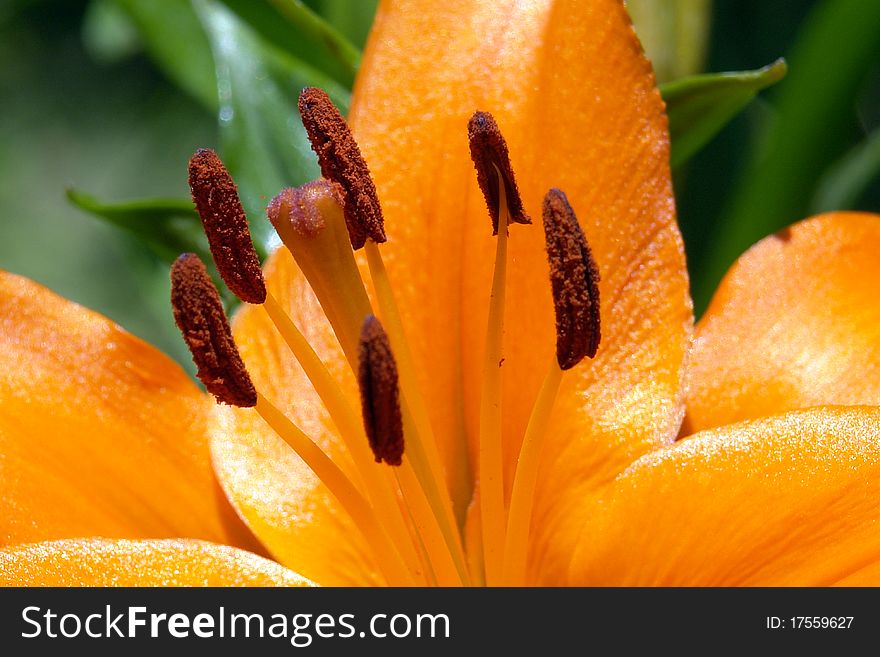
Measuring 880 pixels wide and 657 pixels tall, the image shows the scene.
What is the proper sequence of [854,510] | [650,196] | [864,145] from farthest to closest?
[864,145] → [650,196] → [854,510]

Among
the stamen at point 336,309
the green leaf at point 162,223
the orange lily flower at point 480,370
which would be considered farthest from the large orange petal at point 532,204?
the green leaf at point 162,223

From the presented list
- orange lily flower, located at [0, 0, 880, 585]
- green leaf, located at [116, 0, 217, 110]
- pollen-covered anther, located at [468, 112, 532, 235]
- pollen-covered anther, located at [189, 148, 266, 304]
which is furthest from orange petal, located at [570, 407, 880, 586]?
green leaf, located at [116, 0, 217, 110]

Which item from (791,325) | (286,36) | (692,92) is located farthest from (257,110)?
(791,325)

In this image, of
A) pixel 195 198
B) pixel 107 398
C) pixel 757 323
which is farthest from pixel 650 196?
pixel 107 398

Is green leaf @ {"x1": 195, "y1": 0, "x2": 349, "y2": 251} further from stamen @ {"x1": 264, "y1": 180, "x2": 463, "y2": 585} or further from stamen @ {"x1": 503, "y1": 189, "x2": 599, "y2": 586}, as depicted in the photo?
stamen @ {"x1": 503, "y1": 189, "x2": 599, "y2": 586}

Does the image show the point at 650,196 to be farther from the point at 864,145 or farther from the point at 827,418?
the point at 864,145

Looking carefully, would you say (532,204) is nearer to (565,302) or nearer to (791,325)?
(565,302)

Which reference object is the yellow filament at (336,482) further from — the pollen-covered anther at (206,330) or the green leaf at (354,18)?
the green leaf at (354,18)
